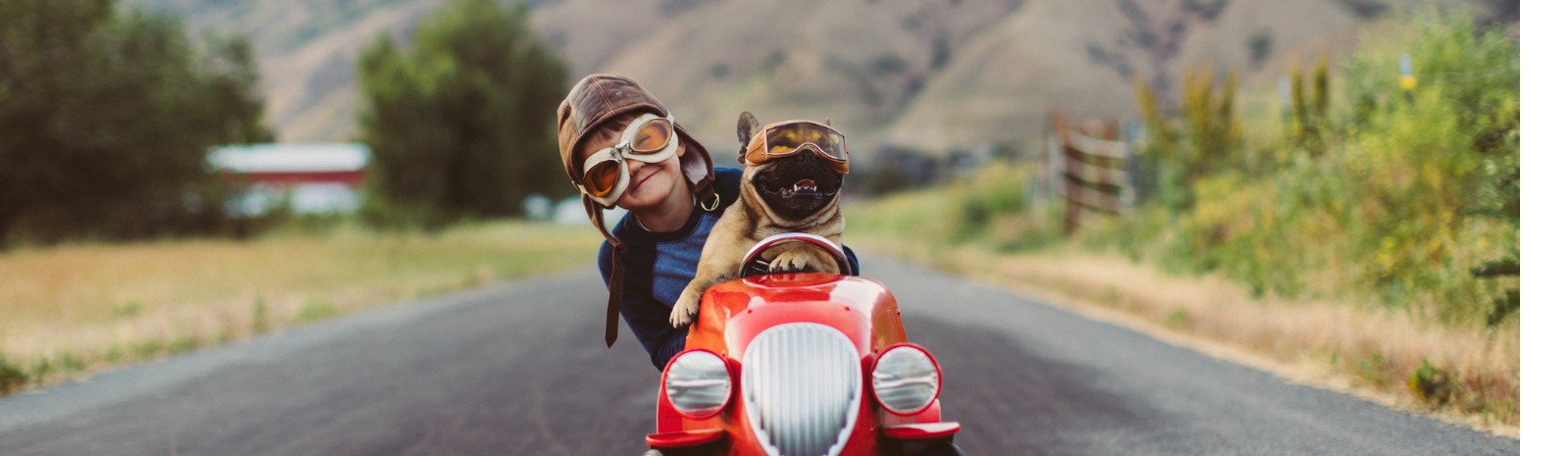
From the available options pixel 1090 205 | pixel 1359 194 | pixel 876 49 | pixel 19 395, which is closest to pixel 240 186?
pixel 1090 205

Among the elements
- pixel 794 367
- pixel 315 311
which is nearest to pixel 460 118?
→ pixel 315 311

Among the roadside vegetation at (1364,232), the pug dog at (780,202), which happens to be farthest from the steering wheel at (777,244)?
the roadside vegetation at (1364,232)

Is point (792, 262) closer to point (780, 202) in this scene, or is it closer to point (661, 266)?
point (780, 202)

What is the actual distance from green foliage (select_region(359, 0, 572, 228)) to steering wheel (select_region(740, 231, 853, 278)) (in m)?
31.9

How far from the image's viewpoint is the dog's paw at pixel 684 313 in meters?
2.98

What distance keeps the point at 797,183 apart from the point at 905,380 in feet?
1.95

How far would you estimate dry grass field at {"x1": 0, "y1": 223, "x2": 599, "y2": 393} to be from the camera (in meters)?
8.13

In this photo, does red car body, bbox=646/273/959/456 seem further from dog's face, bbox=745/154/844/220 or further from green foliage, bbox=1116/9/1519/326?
green foliage, bbox=1116/9/1519/326

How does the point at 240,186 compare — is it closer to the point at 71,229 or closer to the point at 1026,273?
the point at 71,229

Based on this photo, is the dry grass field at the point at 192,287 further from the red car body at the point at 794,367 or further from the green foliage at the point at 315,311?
the red car body at the point at 794,367

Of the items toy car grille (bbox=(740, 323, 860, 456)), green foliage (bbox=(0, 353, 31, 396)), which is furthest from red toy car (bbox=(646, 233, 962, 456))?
green foliage (bbox=(0, 353, 31, 396))

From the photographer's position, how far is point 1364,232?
8445 millimetres

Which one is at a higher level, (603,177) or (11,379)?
(603,177)

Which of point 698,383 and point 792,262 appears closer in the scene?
point 698,383
